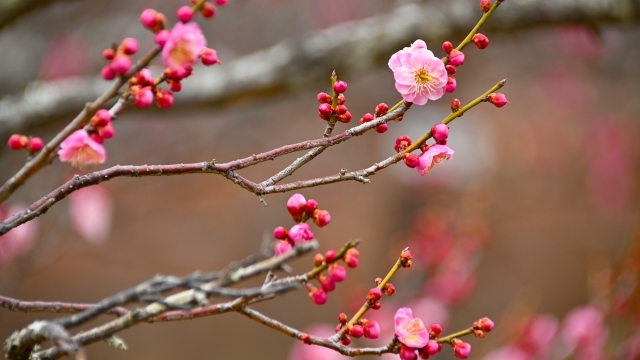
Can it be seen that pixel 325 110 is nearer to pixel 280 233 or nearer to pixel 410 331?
pixel 280 233

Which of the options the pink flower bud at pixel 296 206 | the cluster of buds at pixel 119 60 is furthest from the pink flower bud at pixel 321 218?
the cluster of buds at pixel 119 60

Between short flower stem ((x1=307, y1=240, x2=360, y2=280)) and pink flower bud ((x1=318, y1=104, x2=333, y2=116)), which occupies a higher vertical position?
pink flower bud ((x1=318, y1=104, x2=333, y2=116))

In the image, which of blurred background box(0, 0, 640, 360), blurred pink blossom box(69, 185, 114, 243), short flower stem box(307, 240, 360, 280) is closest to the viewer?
short flower stem box(307, 240, 360, 280)

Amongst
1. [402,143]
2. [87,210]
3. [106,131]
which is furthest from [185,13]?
[87,210]

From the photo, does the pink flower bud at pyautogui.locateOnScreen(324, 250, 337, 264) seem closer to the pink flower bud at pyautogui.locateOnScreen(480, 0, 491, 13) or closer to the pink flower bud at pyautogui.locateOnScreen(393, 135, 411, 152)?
the pink flower bud at pyautogui.locateOnScreen(393, 135, 411, 152)

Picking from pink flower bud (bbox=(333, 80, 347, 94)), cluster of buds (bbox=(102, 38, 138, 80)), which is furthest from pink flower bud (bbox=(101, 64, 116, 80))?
pink flower bud (bbox=(333, 80, 347, 94))

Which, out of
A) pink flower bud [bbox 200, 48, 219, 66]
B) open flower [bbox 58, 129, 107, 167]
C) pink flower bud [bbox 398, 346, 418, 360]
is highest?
pink flower bud [bbox 200, 48, 219, 66]
